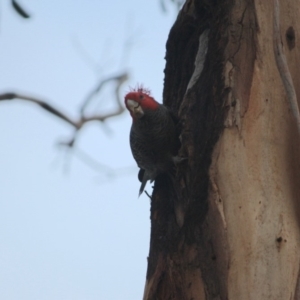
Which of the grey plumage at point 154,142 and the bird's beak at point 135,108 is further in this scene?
the bird's beak at point 135,108

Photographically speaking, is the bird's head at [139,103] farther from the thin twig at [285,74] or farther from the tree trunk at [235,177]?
the thin twig at [285,74]

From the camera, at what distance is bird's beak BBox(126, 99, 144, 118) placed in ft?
12.2

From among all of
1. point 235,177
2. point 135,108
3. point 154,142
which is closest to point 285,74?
point 235,177

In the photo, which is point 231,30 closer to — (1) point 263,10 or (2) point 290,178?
(1) point 263,10

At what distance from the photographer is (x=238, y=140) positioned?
283 cm

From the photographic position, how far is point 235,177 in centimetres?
277

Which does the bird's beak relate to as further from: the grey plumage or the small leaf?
the small leaf

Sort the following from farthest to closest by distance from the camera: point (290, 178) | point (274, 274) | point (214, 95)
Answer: point (214, 95) < point (290, 178) < point (274, 274)

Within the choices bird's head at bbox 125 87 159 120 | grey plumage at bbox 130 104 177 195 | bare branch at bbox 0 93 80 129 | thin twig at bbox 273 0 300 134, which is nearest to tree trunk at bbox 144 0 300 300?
thin twig at bbox 273 0 300 134

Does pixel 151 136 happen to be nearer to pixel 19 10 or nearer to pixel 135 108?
pixel 135 108

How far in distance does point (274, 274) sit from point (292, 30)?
3.69ft

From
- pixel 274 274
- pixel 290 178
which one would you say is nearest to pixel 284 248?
pixel 274 274

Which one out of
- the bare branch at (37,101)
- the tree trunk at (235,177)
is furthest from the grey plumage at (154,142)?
the bare branch at (37,101)

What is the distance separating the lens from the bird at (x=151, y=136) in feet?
11.4
